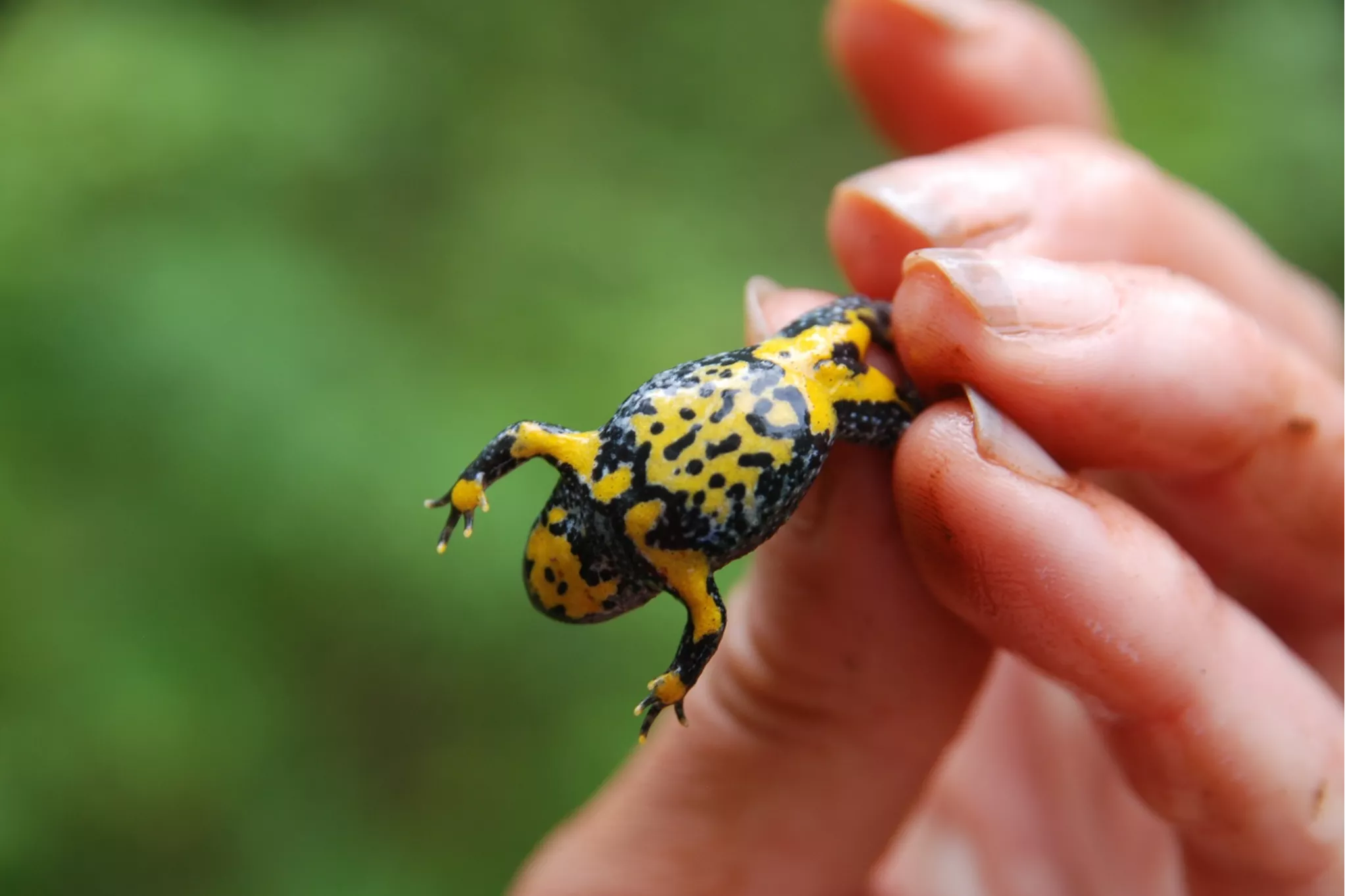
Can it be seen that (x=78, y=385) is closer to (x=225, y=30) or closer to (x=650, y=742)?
(x=225, y=30)

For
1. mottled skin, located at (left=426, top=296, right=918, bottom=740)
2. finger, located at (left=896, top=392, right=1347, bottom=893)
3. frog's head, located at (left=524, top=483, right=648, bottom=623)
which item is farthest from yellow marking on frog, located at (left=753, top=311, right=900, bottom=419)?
frog's head, located at (left=524, top=483, right=648, bottom=623)

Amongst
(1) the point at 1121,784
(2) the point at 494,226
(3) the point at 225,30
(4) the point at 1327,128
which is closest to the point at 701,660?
(1) the point at 1121,784

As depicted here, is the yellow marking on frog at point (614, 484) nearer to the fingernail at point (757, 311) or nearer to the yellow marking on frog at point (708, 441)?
the yellow marking on frog at point (708, 441)

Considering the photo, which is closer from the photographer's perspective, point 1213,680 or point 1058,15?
point 1213,680

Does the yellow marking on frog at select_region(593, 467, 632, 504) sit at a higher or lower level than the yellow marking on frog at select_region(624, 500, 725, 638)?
higher

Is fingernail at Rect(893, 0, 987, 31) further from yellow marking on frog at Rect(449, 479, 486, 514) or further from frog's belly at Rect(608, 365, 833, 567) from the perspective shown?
yellow marking on frog at Rect(449, 479, 486, 514)

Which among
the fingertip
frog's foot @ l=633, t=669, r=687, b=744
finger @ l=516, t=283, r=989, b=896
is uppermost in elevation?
the fingertip

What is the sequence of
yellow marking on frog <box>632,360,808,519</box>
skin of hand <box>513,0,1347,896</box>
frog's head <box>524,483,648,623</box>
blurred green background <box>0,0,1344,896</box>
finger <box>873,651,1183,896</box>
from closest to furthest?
yellow marking on frog <box>632,360,808,519</box>
frog's head <box>524,483,648,623</box>
skin of hand <box>513,0,1347,896</box>
finger <box>873,651,1183,896</box>
blurred green background <box>0,0,1344,896</box>
